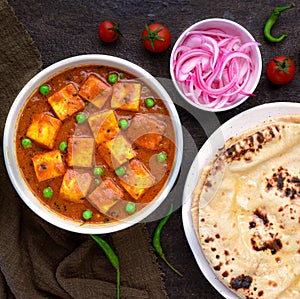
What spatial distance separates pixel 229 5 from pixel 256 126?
1.01 meters

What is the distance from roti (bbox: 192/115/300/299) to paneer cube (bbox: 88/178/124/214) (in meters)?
0.59

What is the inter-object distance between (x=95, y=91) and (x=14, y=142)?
673mm

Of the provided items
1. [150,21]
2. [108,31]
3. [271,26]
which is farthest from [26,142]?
[271,26]

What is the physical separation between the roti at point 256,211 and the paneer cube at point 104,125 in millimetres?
702

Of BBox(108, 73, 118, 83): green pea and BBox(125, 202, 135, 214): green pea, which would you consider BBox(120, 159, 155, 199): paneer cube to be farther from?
Result: BBox(108, 73, 118, 83): green pea

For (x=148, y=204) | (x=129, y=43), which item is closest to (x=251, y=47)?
(x=129, y=43)

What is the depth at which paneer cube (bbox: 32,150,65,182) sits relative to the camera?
408 centimetres

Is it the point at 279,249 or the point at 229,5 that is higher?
the point at 229,5

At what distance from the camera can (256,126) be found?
4172mm

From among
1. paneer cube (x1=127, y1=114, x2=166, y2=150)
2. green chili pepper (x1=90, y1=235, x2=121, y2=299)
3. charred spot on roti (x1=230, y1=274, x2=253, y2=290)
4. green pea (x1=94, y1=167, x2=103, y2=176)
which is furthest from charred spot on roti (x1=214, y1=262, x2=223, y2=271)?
green pea (x1=94, y1=167, x2=103, y2=176)

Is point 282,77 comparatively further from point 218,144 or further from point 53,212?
point 53,212

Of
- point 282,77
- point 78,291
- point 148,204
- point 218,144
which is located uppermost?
point 282,77

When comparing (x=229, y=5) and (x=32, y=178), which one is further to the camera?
(x=229, y=5)

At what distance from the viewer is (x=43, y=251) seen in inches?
177
